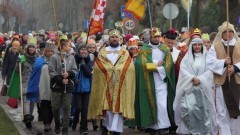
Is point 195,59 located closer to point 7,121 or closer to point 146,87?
point 146,87

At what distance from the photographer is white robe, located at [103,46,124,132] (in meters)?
10.8

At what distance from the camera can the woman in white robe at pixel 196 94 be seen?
10.8m

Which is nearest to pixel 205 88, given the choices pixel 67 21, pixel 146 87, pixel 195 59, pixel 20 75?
pixel 195 59

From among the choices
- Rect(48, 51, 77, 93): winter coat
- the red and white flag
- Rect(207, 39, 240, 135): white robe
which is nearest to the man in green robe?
Rect(207, 39, 240, 135): white robe

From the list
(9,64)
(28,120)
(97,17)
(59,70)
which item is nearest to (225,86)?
(59,70)

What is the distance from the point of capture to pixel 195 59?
36.3ft

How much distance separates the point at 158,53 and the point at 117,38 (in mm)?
1175

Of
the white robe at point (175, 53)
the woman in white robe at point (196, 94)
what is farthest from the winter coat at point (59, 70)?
the white robe at point (175, 53)

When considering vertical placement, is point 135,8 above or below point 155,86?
above

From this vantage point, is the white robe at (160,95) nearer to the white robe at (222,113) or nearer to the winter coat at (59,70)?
the white robe at (222,113)

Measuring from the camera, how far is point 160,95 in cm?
1184

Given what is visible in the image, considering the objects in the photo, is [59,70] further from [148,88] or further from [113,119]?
[148,88]

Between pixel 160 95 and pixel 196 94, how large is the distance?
1.09 m

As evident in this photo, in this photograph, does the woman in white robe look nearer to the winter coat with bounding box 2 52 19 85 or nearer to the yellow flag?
the winter coat with bounding box 2 52 19 85
